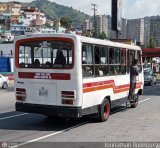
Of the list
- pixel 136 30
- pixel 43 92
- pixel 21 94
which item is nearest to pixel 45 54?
pixel 43 92

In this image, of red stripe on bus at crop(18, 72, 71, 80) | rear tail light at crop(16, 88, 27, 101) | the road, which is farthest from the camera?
rear tail light at crop(16, 88, 27, 101)

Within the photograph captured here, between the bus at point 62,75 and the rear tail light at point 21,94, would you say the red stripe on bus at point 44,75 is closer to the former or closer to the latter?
the bus at point 62,75

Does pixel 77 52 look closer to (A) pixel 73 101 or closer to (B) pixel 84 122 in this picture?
(A) pixel 73 101

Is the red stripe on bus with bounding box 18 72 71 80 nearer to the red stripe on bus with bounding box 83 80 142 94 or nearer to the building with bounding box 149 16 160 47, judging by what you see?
the red stripe on bus with bounding box 83 80 142 94

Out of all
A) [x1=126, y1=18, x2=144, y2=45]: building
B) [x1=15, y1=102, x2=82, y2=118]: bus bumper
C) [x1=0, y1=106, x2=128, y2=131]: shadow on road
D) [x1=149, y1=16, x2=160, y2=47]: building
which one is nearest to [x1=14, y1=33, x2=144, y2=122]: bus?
[x1=15, y1=102, x2=82, y2=118]: bus bumper

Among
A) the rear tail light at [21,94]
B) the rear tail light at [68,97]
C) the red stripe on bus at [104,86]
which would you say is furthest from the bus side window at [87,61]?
the rear tail light at [21,94]

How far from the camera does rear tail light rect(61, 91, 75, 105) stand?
1030 cm

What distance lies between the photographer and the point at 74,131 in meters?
10.1

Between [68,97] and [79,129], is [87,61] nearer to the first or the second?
[68,97]

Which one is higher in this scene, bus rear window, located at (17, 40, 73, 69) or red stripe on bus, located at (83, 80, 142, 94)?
bus rear window, located at (17, 40, 73, 69)

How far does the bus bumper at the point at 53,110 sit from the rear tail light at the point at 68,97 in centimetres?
16

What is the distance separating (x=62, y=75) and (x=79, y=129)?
1.58 meters

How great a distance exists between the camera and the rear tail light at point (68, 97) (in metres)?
10.3

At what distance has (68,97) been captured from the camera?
10352 mm
